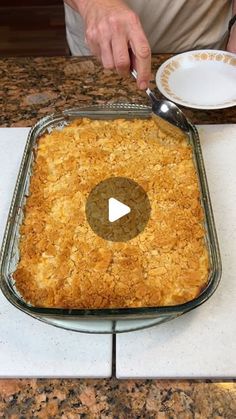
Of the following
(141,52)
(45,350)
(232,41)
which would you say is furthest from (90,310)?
(232,41)

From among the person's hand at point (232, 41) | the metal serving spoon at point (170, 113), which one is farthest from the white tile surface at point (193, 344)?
the person's hand at point (232, 41)

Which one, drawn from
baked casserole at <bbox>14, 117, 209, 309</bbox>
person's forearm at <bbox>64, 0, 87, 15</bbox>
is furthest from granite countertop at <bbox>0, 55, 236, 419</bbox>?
person's forearm at <bbox>64, 0, 87, 15</bbox>

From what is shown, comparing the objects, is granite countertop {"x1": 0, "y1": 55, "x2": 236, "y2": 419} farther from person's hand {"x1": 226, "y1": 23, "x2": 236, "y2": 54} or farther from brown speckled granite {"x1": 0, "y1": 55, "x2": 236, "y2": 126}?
person's hand {"x1": 226, "y1": 23, "x2": 236, "y2": 54}

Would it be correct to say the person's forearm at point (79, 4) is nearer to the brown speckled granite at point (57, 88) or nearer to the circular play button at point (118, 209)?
the brown speckled granite at point (57, 88)

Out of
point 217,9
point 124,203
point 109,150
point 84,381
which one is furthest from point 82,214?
point 217,9

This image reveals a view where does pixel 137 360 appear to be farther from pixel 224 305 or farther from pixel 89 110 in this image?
pixel 89 110

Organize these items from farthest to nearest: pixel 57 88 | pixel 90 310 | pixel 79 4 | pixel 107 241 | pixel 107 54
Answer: pixel 57 88, pixel 79 4, pixel 107 54, pixel 107 241, pixel 90 310

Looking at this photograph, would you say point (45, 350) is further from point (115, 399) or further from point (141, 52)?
point (141, 52)
